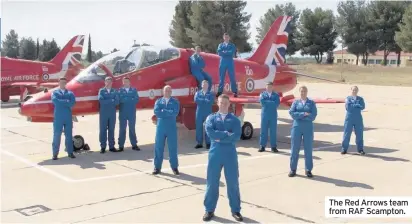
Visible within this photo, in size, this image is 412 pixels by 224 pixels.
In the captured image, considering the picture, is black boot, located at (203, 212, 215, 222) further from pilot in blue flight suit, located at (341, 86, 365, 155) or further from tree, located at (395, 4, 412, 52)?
tree, located at (395, 4, 412, 52)

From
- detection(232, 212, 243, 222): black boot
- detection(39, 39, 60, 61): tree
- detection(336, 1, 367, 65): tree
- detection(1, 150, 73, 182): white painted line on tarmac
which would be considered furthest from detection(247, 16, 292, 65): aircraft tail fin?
detection(39, 39, 60, 61): tree

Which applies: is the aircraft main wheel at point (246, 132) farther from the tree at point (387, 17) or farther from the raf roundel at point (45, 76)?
the tree at point (387, 17)

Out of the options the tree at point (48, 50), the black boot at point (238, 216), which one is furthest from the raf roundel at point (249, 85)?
the tree at point (48, 50)

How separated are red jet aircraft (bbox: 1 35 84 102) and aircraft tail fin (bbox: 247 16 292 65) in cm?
1137

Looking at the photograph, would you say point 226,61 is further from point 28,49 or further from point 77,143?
point 28,49

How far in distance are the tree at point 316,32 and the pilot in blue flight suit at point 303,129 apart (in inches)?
2350

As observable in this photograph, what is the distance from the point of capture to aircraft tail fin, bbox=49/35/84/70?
85.1 ft

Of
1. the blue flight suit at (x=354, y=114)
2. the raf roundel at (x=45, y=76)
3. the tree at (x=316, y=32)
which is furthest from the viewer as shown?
the tree at (x=316, y=32)

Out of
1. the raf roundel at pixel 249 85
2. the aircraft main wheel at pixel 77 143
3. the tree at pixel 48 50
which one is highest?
the tree at pixel 48 50

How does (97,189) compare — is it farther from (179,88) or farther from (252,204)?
(179,88)

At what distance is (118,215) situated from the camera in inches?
225

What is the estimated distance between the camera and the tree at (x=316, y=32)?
6431 cm

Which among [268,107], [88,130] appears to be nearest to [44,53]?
[88,130]

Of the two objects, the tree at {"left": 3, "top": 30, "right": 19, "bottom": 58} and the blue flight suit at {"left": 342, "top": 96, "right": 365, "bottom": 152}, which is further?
the tree at {"left": 3, "top": 30, "right": 19, "bottom": 58}
